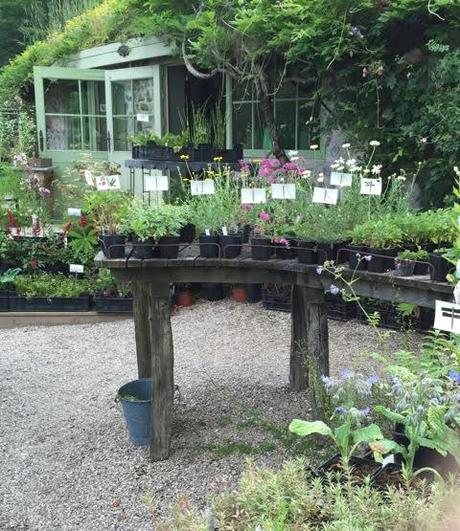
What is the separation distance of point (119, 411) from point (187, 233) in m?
1.37

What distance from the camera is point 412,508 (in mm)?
1511

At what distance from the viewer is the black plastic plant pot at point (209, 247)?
10.3 ft

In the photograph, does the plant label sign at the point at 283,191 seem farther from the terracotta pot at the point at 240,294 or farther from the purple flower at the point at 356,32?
the terracotta pot at the point at 240,294

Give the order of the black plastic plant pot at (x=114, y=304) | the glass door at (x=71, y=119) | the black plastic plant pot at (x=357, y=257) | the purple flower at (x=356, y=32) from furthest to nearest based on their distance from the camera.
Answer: the glass door at (x=71, y=119) → the black plastic plant pot at (x=114, y=304) → the purple flower at (x=356, y=32) → the black plastic plant pot at (x=357, y=257)

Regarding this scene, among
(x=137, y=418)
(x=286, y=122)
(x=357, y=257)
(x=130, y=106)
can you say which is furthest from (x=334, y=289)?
(x=130, y=106)

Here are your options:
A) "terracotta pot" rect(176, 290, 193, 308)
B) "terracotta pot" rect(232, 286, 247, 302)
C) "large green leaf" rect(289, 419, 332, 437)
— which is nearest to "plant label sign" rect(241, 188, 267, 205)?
"large green leaf" rect(289, 419, 332, 437)

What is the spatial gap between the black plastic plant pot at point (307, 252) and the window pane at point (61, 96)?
6.56 metres

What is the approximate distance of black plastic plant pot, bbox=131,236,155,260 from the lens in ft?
10.1

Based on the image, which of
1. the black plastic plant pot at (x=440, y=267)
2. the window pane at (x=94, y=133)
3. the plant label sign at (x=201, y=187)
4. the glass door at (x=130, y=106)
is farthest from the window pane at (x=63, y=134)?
the black plastic plant pot at (x=440, y=267)

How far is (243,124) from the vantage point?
7055mm

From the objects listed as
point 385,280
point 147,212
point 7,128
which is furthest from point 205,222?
point 7,128

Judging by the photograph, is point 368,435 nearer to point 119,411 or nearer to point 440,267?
point 440,267

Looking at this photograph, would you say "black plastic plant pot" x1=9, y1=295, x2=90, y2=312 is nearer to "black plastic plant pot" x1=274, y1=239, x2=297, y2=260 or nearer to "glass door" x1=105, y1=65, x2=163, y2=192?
"glass door" x1=105, y1=65, x2=163, y2=192

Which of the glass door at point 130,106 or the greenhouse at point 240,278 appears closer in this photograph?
the greenhouse at point 240,278
